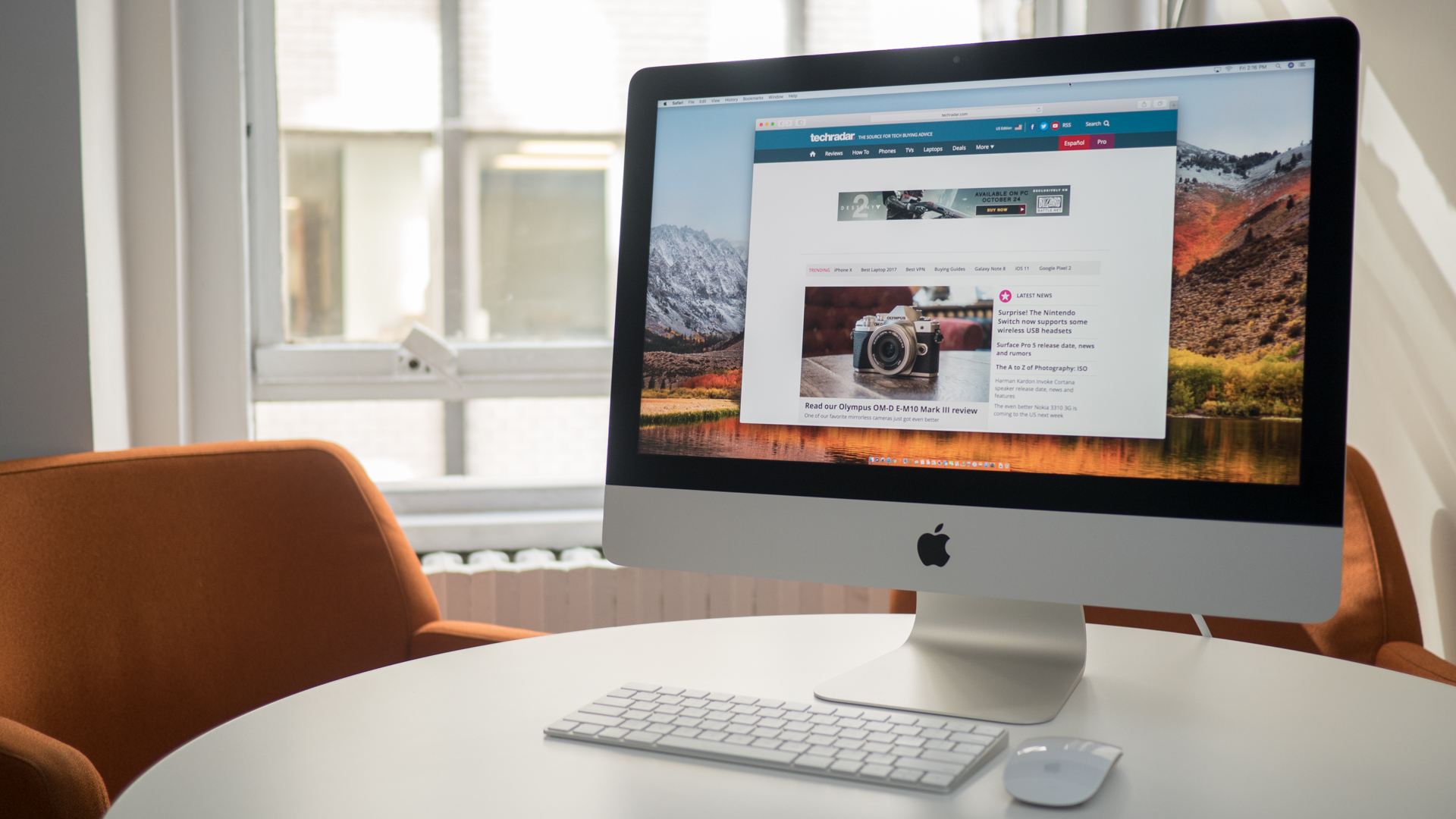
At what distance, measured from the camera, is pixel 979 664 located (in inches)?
35.9

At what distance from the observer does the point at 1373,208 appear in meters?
1.60

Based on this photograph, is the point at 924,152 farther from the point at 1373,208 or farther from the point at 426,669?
the point at 1373,208

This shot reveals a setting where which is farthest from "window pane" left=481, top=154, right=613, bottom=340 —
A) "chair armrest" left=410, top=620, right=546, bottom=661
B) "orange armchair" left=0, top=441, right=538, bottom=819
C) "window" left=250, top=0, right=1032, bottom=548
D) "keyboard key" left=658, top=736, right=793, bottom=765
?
"keyboard key" left=658, top=736, right=793, bottom=765

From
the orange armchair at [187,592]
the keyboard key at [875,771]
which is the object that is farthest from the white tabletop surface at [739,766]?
the orange armchair at [187,592]

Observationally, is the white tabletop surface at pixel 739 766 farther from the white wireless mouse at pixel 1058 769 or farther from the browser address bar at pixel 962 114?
the browser address bar at pixel 962 114

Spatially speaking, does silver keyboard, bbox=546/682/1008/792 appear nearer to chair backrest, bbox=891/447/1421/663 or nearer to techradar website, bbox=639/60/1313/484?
techradar website, bbox=639/60/1313/484

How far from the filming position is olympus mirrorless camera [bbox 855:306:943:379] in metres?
0.88

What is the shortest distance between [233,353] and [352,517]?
0.86 m

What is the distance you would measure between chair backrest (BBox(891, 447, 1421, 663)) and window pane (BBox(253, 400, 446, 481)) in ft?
4.51

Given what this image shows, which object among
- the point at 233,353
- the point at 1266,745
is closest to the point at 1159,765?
the point at 1266,745

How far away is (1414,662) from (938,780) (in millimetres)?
963

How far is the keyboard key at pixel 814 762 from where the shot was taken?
0.67 metres

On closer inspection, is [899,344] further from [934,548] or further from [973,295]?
[934,548]

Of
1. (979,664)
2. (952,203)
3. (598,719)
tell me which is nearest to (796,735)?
(598,719)
